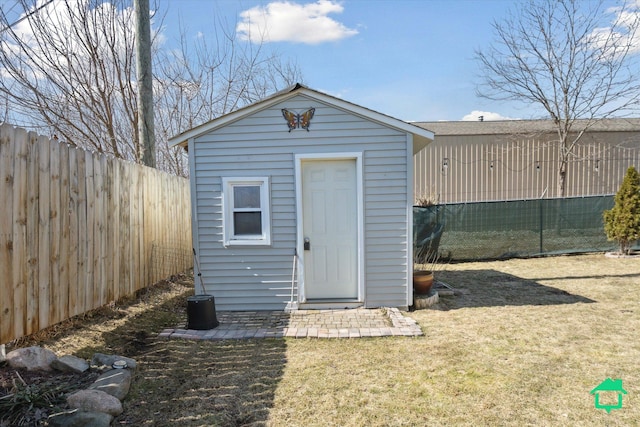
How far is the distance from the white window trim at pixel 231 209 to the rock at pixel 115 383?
2.51 meters

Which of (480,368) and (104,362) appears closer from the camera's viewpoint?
(104,362)

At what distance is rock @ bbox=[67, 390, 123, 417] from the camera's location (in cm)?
262

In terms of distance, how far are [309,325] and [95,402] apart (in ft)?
8.63

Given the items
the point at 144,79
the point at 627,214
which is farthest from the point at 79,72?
the point at 627,214

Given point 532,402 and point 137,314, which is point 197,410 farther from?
point 137,314

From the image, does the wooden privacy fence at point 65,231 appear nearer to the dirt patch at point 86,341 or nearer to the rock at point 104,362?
the dirt patch at point 86,341

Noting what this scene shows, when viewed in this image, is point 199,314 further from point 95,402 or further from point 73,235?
point 95,402

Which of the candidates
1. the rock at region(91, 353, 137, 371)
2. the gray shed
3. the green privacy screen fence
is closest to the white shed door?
the gray shed

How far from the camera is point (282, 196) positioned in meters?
5.48

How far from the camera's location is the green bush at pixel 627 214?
909 centimetres

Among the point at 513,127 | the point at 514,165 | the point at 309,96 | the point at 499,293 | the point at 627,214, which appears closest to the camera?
the point at 309,96

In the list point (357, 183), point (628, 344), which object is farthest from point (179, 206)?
point (628, 344)

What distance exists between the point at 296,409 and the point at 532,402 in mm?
1791

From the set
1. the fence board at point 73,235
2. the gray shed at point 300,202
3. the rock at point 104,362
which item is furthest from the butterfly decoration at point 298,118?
the rock at point 104,362
